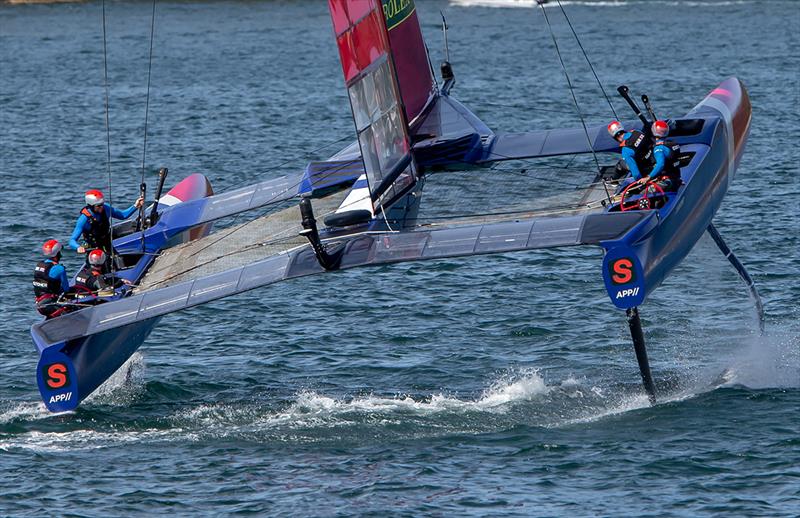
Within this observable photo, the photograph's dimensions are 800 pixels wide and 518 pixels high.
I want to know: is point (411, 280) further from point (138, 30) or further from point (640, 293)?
point (138, 30)

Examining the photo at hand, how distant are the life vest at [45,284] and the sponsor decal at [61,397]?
1308 millimetres

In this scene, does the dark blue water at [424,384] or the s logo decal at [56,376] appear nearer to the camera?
the dark blue water at [424,384]

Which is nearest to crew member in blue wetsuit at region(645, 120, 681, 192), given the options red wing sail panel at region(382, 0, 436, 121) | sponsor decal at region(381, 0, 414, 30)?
red wing sail panel at region(382, 0, 436, 121)

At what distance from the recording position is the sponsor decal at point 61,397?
46.6 ft

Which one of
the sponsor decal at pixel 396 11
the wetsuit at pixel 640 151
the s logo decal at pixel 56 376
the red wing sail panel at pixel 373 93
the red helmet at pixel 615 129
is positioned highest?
the sponsor decal at pixel 396 11

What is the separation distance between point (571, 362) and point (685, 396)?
1.84 metres

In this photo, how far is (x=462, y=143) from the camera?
60.1 feet

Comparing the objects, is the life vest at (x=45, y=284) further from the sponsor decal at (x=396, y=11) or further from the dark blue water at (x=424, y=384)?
the sponsor decal at (x=396, y=11)

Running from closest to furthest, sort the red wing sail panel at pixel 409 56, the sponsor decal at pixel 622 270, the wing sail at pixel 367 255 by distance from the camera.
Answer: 1. the sponsor decal at pixel 622 270
2. the wing sail at pixel 367 255
3. the red wing sail panel at pixel 409 56

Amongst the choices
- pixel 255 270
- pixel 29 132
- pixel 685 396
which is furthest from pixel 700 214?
pixel 29 132

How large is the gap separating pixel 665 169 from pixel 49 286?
22.3ft

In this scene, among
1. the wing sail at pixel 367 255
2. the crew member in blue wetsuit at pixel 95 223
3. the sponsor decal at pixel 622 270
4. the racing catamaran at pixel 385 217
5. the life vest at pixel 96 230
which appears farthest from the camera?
the life vest at pixel 96 230

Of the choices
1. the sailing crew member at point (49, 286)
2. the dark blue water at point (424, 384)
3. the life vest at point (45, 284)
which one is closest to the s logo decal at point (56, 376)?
the dark blue water at point (424, 384)

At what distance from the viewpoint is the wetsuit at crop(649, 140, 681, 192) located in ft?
49.3
